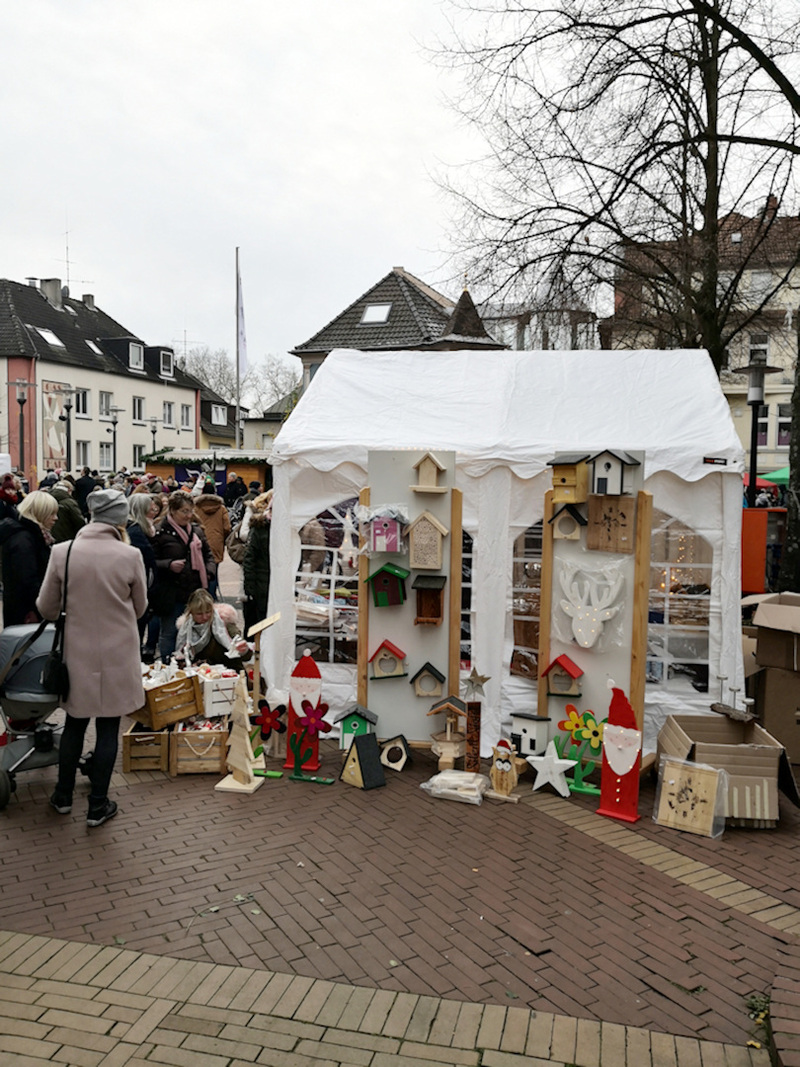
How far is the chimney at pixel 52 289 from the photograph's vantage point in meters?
41.3

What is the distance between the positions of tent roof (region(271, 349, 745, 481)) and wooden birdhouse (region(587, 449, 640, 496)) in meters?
0.46

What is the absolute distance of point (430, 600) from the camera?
20.4 feet

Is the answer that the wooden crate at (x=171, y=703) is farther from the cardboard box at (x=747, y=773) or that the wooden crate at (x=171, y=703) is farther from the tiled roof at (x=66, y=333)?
the tiled roof at (x=66, y=333)

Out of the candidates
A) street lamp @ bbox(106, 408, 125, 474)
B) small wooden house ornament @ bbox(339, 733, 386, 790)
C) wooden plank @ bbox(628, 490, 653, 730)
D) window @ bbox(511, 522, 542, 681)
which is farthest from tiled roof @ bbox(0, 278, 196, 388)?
wooden plank @ bbox(628, 490, 653, 730)

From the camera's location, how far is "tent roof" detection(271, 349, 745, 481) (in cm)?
625

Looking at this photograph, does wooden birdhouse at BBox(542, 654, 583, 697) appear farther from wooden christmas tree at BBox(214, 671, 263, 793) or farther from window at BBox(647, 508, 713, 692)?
wooden christmas tree at BBox(214, 671, 263, 793)

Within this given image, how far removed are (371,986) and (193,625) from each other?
13.5 ft

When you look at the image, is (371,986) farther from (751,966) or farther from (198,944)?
(751,966)

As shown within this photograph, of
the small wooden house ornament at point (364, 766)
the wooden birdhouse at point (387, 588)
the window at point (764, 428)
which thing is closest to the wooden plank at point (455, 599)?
the wooden birdhouse at point (387, 588)

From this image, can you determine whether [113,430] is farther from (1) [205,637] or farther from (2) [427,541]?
(2) [427,541]

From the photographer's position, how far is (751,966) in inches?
144

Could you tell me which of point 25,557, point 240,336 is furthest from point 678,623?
point 240,336

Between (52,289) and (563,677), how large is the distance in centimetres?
4192

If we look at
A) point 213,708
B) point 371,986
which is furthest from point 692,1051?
point 213,708
